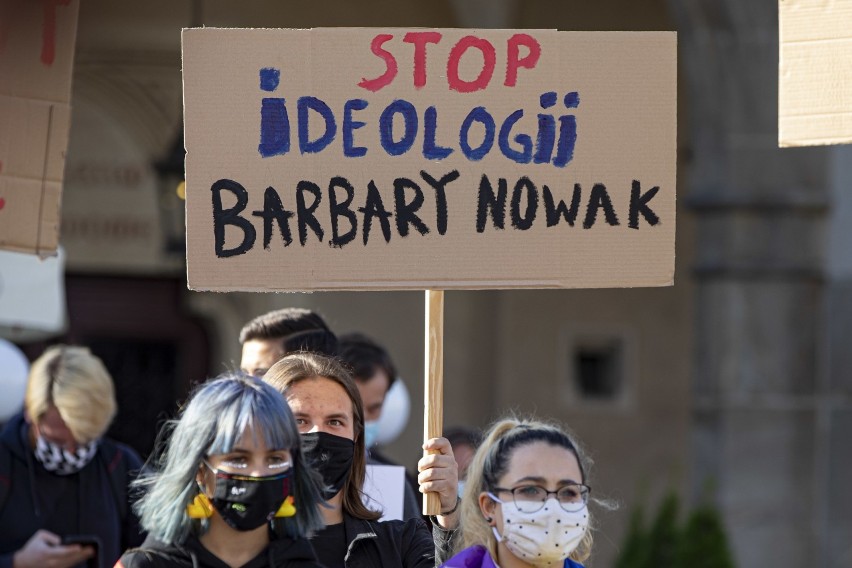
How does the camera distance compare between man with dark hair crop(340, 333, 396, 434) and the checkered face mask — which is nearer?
man with dark hair crop(340, 333, 396, 434)

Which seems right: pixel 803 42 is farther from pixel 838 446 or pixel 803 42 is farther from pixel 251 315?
pixel 251 315

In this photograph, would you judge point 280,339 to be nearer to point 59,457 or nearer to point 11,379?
point 59,457

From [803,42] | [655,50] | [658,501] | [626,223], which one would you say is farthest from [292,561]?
[658,501]

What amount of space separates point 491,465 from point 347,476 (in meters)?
0.33

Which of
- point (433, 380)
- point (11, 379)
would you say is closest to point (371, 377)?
point (433, 380)

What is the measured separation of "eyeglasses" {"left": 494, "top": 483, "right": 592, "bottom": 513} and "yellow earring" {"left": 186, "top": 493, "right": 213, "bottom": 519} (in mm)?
682

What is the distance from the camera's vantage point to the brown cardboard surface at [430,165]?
154 inches

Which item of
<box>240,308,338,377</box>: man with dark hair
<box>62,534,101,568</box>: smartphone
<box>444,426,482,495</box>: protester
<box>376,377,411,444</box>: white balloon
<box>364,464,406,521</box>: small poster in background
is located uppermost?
<box>240,308,338,377</box>: man with dark hair

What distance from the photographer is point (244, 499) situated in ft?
10.5

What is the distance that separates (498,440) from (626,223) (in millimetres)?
589

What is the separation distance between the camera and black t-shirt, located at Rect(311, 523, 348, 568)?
3742 mm

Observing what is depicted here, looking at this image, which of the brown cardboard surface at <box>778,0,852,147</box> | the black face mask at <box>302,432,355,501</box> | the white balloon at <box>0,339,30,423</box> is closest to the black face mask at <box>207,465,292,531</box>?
the black face mask at <box>302,432,355,501</box>

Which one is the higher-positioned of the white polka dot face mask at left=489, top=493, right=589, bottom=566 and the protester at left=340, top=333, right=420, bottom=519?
the protester at left=340, top=333, right=420, bottom=519

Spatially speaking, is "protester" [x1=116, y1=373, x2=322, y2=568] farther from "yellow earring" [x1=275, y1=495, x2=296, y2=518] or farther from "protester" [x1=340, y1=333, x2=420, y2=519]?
"protester" [x1=340, y1=333, x2=420, y2=519]
